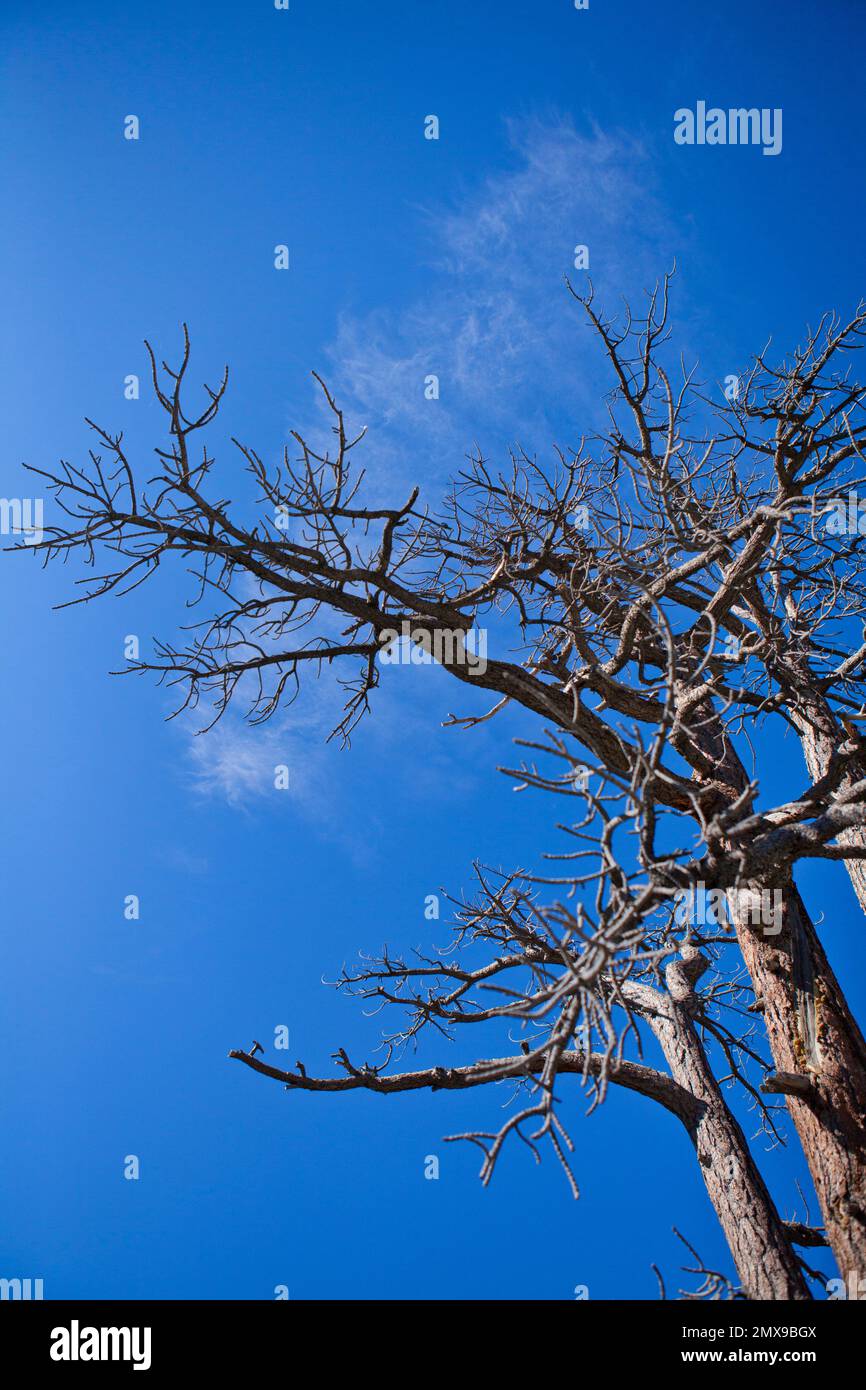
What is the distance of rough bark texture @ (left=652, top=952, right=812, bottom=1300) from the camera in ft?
14.4

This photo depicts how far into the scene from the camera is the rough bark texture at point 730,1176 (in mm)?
4395

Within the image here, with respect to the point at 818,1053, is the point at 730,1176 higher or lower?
lower

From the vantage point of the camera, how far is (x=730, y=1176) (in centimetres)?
486

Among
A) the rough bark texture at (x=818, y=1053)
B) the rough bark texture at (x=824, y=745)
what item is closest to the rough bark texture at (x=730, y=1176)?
the rough bark texture at (x=818, y=1053)

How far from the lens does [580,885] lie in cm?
239

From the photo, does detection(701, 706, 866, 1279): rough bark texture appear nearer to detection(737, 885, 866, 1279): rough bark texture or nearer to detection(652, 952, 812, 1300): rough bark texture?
detection(737, 885, 866, 1279): rough bark texture
